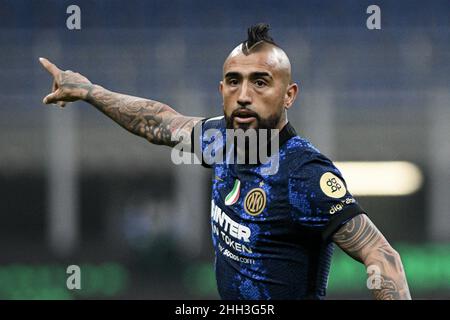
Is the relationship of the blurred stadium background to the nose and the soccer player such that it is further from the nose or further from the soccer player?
the nose

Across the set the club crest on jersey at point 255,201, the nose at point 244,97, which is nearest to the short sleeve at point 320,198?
the club crest on jersey at point 255,201

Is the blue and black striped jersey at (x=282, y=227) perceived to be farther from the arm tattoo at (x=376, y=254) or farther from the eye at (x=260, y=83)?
the eye at (x=260, y=83)

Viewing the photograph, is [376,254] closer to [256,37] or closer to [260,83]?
[260,83]

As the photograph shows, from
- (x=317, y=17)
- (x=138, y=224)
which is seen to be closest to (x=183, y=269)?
(x=138, y=224)

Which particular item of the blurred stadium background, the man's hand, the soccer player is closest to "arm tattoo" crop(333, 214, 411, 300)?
the soccer player

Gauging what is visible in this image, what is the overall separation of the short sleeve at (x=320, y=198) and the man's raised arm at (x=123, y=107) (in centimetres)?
143

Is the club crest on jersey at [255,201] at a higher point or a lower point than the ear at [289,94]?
lower

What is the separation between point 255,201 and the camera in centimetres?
488

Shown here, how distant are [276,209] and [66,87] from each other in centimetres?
202

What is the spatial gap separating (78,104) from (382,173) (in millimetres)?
7161

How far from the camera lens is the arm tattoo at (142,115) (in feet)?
19.3

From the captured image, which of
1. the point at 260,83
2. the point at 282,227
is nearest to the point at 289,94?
the point at 260,83

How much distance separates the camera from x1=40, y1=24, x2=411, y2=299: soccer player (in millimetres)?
4535

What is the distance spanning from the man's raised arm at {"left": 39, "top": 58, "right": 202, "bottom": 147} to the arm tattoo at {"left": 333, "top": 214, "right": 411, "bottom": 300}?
5.89 feet
